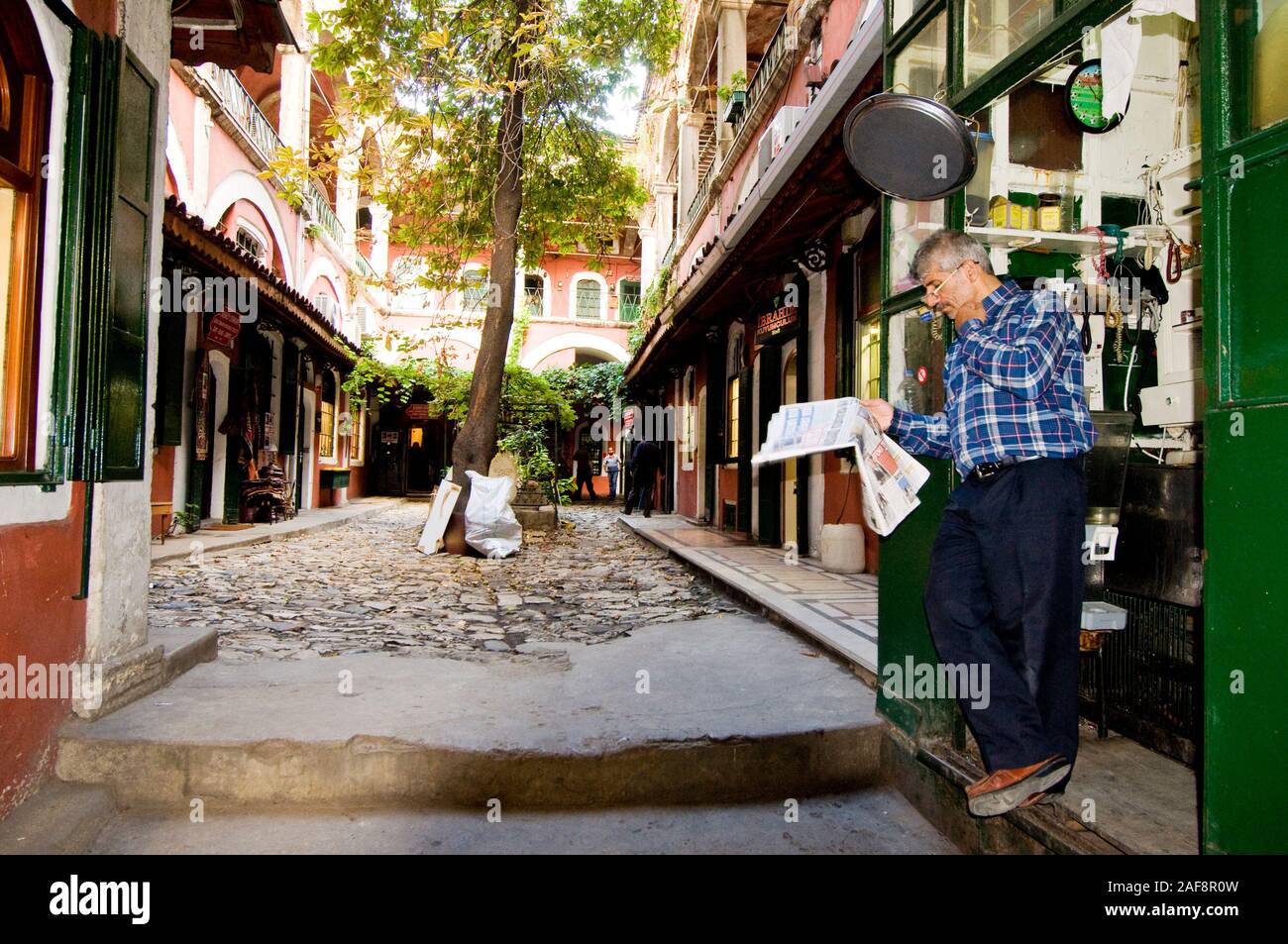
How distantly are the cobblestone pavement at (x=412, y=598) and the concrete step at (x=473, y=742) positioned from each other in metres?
1.16

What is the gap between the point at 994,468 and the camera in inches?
95.7

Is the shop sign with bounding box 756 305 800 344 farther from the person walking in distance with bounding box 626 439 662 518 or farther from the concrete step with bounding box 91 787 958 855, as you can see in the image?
the person walking in distance with bounding box 626 439 662 518

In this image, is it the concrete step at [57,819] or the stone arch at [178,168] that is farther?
the stone arch at [178,168]

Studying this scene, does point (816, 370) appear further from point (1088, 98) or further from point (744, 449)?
point (1088, 98)

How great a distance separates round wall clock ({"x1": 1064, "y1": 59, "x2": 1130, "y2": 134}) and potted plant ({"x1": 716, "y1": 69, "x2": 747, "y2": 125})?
945 cm

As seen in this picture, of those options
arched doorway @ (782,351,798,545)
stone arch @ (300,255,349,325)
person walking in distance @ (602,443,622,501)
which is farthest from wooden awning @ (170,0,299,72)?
person walking in distance @ (602,443,622,501)

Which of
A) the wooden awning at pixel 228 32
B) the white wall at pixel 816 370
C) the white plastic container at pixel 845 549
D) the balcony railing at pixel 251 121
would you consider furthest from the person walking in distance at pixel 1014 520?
Answer: the balcony railing at pixel 251 121

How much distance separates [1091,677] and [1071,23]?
2.61 m

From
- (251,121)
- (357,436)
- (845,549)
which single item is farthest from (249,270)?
(357,436)

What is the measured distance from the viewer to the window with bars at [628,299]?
28734 mm

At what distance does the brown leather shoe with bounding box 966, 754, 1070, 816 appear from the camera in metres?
2.37

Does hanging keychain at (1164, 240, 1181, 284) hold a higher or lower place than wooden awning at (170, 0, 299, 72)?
lower

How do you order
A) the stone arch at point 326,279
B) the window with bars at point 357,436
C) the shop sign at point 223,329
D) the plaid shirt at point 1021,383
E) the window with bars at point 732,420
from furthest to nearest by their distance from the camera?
the window with bars at point 357,436 → the stone arch at point 326,279 → the window with bars at point 732,420 → the shop sign at point 223,329 → the plaid shirt at point 1021,383

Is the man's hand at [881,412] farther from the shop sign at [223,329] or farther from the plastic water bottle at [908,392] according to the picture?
the shop sign at [223,329]
